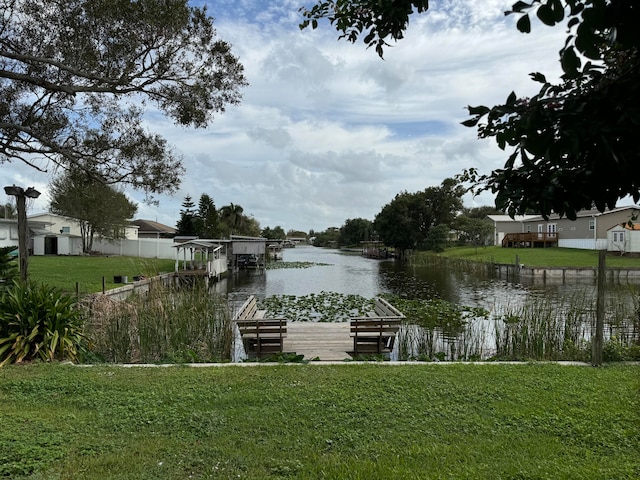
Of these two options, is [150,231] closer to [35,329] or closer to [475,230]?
[475,230]

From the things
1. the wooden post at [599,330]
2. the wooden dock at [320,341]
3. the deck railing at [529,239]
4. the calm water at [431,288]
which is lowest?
the calm water at [431,288]

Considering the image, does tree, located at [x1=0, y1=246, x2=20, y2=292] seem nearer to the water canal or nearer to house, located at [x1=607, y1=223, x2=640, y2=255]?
the water canal

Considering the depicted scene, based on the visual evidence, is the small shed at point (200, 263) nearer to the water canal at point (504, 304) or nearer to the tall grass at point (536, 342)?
the water canal at point (504, 304)

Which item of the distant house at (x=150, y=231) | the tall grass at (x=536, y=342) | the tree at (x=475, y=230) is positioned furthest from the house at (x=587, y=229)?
the distant house at (x=150, y=231)

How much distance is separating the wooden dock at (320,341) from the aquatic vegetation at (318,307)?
4.21 meters

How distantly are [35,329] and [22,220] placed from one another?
3.62 meters

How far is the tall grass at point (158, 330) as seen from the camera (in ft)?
26.3

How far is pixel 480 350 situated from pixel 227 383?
225 inches

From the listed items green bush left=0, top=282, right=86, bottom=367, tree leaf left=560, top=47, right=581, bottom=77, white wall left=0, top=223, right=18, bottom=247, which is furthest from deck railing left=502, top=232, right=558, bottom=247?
tree leaf left=560, top=47, right=581, bottom=77

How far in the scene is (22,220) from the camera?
30.9 feet

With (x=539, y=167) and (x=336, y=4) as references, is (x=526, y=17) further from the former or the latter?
(x=336, y=4)

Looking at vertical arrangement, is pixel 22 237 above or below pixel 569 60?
below

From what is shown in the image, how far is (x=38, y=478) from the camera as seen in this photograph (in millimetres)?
3213

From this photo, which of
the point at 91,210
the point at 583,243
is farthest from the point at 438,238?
the point at 91,210
